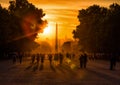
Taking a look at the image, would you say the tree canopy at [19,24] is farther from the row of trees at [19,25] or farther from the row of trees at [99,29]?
the row of trees at [99,29]

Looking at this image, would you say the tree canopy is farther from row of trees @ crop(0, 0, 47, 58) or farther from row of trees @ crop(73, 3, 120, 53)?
row of trees @ crop(73, 3, 120, 53)

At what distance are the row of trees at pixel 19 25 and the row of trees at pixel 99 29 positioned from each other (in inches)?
496

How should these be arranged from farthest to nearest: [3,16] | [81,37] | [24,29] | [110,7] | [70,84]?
[81,37]
[24,29]
[110,7]
[3,16]
[70,84]

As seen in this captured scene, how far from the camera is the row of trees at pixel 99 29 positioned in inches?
4434

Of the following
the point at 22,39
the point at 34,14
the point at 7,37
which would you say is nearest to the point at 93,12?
the point at 34,14

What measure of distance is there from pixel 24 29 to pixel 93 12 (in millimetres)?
25867

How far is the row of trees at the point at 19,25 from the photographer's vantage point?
112 metres

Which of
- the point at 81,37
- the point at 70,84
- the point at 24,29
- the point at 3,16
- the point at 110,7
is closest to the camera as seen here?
the point at 70,84

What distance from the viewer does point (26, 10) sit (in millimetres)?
140375

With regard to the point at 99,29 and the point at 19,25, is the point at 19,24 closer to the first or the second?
the point at 19,25

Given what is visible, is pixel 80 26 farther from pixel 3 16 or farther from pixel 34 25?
pixel 3 16

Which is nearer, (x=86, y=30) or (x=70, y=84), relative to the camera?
(x=70, y=84)

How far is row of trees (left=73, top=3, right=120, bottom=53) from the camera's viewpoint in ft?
370

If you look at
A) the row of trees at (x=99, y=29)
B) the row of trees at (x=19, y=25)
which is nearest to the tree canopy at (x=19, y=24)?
the row of trees at (x=19, y=25)
